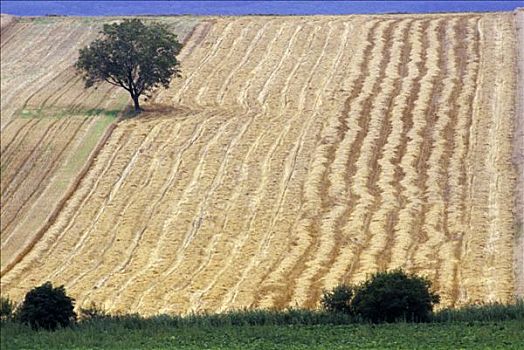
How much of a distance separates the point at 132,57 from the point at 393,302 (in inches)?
991

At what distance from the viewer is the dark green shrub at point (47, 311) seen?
29016mm

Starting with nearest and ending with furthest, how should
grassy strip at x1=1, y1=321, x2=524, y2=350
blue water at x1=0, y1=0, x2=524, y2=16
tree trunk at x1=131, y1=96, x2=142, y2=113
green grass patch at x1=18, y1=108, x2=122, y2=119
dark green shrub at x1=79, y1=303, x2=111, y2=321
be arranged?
grassy strip at x1=1, y1=321, x2=524, y2=350 → dark green shrub at x1=79, y1=303, x2=111, y2=321 → green grass patch at x1=18, y1=108, x2=122, y2=119 → tree trunk at x1=131, y1=96, x2=142, y2=113 → blue water at x1=0, y1=0, x2=524, y2=16

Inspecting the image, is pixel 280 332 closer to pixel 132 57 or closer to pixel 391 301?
pixel 391 301

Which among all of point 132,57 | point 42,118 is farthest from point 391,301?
point 42,118

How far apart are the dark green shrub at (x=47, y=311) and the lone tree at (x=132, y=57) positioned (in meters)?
22.6

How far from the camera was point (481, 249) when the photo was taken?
121 ft

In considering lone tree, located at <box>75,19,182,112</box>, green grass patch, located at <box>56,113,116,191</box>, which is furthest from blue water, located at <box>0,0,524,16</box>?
green grass patch, located at <box>56,113,116,191</box>

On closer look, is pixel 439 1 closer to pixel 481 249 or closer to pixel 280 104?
pixel 280 104

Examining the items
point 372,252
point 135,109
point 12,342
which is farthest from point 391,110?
point 12,342

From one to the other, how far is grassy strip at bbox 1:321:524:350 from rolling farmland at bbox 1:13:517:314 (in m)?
5.27

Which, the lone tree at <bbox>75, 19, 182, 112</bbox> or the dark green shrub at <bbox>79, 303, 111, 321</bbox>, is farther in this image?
the lone tree at <bbox>75, 19, 182, 112</bbox>

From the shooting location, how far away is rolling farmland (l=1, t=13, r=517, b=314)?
3600 centimetres

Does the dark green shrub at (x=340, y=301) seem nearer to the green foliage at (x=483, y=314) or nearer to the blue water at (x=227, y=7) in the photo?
the green foliage at (x=483, y=314)

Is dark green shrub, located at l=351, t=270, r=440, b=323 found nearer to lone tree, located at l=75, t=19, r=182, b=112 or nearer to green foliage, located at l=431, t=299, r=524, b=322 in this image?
green foliage, located at l=431, t=299, r=524, b=322
